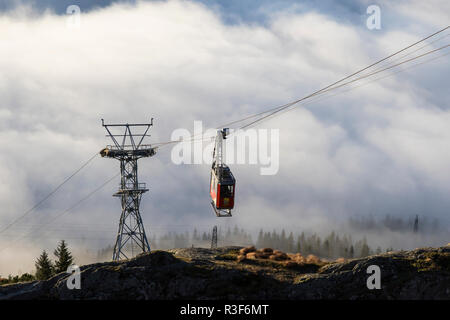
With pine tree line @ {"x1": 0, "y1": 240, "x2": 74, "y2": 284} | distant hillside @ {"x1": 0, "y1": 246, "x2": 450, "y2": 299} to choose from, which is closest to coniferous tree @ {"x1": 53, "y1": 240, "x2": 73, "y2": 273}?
pine tree line @ {"x1": 0, "y1": 240, "x2": 74, "y2": 284}

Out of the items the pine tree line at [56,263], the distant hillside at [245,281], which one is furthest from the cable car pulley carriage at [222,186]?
the pine tree line at [56,263]

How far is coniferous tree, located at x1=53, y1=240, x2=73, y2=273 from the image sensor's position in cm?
8438

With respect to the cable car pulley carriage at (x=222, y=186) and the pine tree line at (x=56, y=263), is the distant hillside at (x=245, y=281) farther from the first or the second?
the pine tree line at (x=56, y=263)

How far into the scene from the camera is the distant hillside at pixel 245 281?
106 ft

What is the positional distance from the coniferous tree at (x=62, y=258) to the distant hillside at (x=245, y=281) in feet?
169

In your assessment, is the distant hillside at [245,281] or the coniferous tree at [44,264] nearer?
the distant hillside at [245,281]

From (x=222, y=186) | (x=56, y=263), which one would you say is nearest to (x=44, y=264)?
(x=56, y=263)

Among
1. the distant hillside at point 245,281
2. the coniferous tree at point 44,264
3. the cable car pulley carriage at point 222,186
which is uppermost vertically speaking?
the cable car pulley carriage at point 222,186

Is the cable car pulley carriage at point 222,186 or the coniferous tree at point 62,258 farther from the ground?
the cable car pulley carriage at point 222,186

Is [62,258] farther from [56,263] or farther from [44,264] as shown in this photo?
[44,264]
